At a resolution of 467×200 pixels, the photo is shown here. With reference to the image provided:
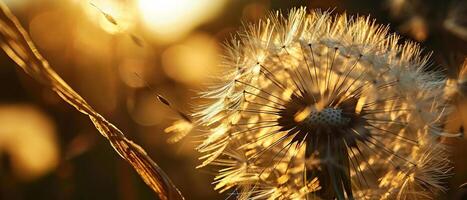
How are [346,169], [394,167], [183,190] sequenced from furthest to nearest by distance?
[183,190], [394,167], [346,169]

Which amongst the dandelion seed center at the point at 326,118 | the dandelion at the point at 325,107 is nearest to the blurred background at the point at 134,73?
the dandelion at the point at 325,107

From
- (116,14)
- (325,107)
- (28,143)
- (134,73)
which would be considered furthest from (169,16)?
(134,73)

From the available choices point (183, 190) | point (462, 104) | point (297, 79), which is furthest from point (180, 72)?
point (462, 104)

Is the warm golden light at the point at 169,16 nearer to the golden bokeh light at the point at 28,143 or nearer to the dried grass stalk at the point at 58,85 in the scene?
the golden bokeh light at the point at 28,143

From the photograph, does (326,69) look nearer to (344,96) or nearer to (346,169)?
(344,96)

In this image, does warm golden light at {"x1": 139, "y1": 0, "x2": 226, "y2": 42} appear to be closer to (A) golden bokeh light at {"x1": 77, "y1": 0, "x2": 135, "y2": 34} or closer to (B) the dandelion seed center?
(A) golden bokeh light at {"x1": 77, "y1": 0, "x2": 135, "y2": 34}

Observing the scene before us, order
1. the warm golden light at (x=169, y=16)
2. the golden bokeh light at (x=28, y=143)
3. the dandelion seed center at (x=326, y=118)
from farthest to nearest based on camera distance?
the golden bokeh light at (x=28, y=143) → the warm golden light at (x=169, y=16) → the dandelion seed center at (x=326, y=118)
